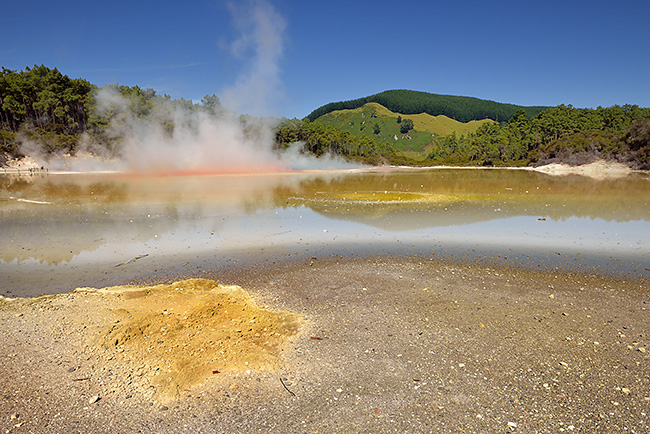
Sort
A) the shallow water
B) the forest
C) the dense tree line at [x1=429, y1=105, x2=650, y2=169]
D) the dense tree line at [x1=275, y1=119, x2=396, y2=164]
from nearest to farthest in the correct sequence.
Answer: the shallow water
the forest
the dense tree line at [x1=429, y1=105, x2=650, y2=169]
the dense tree line at [x1=275, y1=119, x2=396, y2=164]

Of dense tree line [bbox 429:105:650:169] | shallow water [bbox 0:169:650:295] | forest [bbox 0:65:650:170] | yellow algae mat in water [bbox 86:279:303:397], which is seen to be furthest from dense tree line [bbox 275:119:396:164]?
yellow algae mat in water [bbox 86:279:303:397]

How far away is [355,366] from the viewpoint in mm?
5859

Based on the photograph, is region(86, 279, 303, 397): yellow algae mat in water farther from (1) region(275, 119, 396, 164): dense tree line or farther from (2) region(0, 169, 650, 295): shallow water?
(1) region(275, 119, 396, 164): dense tree line

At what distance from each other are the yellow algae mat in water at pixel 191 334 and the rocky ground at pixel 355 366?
40mm

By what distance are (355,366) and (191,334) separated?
286 cm

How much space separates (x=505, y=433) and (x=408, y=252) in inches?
330

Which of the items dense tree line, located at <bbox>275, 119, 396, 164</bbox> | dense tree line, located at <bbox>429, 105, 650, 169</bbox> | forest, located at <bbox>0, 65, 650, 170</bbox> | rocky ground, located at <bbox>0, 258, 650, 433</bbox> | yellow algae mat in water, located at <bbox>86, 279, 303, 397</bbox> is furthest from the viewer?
dense tree line, located at <bbox>275, 119, 396, 164</bbox>

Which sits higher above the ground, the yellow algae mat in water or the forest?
the forest

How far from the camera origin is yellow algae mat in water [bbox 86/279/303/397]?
5691mm

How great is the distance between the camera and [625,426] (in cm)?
455

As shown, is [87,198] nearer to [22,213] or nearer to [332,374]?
[22,213]

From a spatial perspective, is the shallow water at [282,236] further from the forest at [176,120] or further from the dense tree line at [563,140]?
the dense tree line at [563,140]

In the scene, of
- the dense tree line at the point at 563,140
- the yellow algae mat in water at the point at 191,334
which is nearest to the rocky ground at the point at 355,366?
the yellow algae mat in water at the point at 191,334

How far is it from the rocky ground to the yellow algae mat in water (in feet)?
0.13
